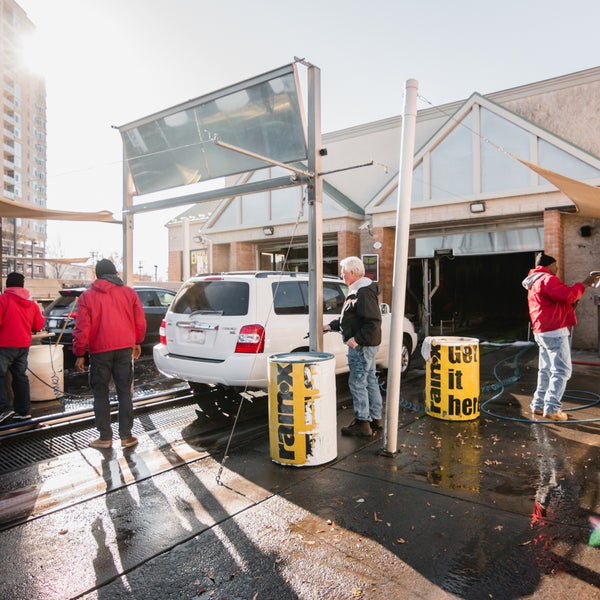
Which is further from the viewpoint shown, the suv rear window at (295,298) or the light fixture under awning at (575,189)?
the suv rear window at (295,298)

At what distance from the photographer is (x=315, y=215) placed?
5.60 meters

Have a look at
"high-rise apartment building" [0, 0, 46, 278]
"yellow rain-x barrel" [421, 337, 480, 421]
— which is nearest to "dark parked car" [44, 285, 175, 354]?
"yellow rain-x barrel" [421, 337, 480, 421]

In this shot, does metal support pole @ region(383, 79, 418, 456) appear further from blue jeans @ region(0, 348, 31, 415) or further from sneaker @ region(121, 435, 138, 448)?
blue jeans @ region(0, 348, 31, 415)

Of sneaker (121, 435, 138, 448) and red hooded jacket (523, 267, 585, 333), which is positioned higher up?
red hooded jacket (523, 267, 585, 333)

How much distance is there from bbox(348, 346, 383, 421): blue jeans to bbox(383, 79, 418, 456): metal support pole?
1.90 feet

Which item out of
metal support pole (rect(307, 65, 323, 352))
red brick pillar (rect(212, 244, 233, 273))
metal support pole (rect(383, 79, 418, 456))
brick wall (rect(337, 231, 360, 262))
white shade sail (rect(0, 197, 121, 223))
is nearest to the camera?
metal support pole (rect(383, 79, 418, 456))

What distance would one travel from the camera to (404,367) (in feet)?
28.8

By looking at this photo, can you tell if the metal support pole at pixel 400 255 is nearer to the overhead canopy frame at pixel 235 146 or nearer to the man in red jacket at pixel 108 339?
the overhead canopy frame at pixel 235 146

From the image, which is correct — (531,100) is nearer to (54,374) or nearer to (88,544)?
(54,374)

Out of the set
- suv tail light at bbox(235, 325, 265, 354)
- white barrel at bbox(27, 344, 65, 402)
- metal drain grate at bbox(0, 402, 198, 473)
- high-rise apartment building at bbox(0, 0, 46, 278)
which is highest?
high-rise apartment building at bbox(0, 0, 46, 278)

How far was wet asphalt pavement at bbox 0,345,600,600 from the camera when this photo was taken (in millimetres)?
2656

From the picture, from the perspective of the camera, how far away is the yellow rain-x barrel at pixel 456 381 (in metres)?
5.76

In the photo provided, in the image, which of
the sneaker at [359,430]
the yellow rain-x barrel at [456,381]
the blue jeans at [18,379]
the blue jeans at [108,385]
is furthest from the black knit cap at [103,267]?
the yellow rain-x barrel at [456,381]

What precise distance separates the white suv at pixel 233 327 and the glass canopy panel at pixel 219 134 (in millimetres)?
1608
